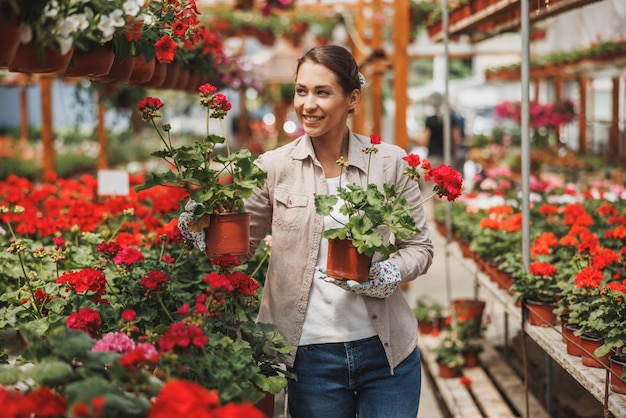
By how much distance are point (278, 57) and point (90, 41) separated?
9.99m

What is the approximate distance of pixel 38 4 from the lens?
149cm

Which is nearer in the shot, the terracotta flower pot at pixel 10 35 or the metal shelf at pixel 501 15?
the terracotta flower pot at pixel 10 35

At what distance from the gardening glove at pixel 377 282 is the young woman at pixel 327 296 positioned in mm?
24

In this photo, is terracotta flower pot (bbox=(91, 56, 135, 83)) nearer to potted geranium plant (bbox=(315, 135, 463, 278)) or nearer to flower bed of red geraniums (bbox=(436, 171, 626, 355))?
potted geranium plant (bbox=(315, 135, 463, 278))

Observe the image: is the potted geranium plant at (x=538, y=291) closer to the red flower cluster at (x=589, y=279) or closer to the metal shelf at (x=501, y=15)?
the red flower cluster at (x=589, y=279)

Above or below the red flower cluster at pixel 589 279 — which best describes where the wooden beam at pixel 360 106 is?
above

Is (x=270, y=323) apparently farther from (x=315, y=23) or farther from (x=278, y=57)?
(x=278, y=57)

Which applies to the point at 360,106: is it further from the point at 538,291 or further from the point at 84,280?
the point at 84,280

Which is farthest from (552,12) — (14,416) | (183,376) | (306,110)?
(14,416)

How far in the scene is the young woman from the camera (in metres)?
2.14

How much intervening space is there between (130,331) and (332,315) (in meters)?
0.57

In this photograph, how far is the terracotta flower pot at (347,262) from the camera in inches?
77.0

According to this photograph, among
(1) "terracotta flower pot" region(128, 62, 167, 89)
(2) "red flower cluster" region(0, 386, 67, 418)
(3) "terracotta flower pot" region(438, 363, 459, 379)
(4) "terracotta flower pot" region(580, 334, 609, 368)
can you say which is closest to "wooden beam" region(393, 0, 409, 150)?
(3) "terracotta flower pot" region(438, 363, 459, 379)

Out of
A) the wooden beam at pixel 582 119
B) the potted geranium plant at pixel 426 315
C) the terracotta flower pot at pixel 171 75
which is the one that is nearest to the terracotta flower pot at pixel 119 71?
the terracotta flower pot at pixel 171 75
